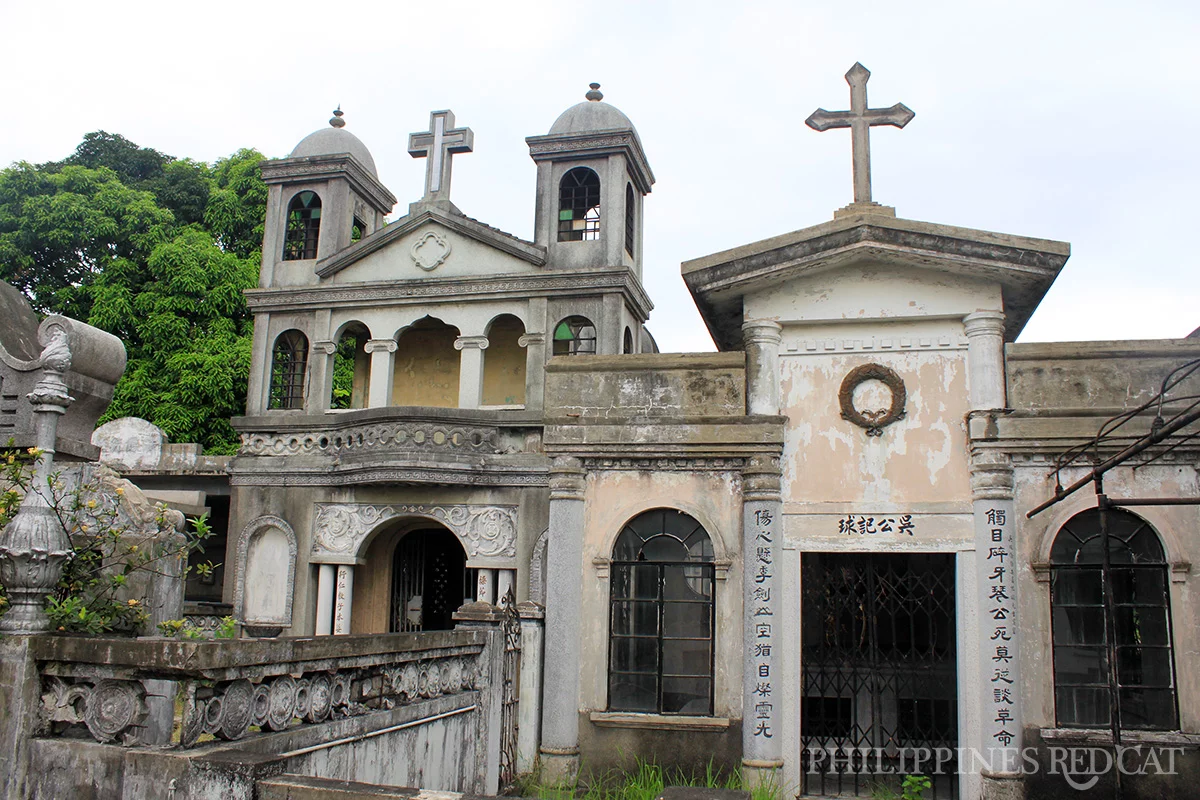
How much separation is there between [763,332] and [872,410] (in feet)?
4.49

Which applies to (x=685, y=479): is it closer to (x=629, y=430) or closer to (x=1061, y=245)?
(x=629, y=430)

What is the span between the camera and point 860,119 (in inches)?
426

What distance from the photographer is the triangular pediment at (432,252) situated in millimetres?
17859

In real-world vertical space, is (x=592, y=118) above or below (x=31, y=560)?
above

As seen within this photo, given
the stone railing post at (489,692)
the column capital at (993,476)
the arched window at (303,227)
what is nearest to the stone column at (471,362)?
the arched window at (303,227)

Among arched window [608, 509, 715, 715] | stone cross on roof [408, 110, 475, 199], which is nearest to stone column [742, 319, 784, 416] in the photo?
arched window [608, 509, 715, 715]

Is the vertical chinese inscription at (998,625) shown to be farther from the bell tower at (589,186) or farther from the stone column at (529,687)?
the bell tower at (589,186)

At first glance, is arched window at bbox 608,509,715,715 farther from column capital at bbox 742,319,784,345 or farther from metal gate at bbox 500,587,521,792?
column capital at bbox 742,319,784,345

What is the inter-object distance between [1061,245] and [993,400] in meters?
1.65

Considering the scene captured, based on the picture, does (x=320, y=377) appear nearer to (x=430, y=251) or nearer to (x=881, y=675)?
(x=430, y=251)

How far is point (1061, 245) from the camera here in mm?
9492

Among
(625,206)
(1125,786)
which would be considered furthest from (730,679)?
(625,206)

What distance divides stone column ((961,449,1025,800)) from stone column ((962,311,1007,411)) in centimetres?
53

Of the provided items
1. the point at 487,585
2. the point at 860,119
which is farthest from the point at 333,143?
the point at 860,119
